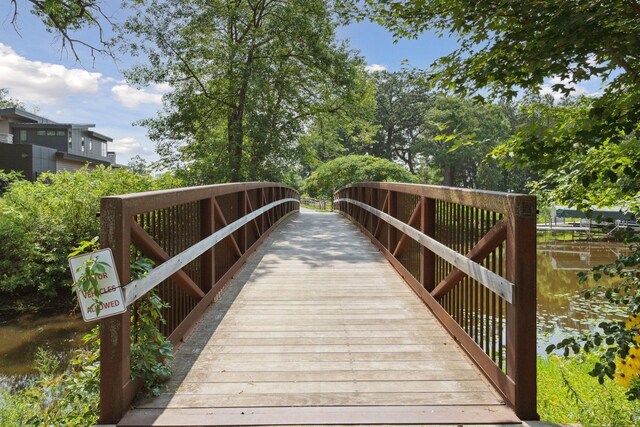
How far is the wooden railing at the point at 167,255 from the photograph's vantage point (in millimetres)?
2502

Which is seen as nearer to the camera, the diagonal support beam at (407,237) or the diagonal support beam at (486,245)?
the diagonal support beam at (486,245)

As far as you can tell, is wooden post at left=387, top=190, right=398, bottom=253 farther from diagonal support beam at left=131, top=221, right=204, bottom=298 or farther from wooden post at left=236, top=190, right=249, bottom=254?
diagonal support beam at left=131, top=221, right=204, bottom=298

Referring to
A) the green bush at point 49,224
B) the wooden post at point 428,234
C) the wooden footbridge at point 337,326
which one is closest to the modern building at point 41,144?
the green bush at point 49,224

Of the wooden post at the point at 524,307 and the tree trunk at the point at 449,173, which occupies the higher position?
the tree trunk at the point at 449,173

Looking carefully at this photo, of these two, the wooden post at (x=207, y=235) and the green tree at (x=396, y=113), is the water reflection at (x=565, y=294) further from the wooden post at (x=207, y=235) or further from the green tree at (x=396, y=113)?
the green tree at (x=396, y=113)

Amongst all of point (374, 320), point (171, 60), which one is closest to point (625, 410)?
point (374, 320)

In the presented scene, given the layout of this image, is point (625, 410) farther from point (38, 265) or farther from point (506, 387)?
point (38, 265)

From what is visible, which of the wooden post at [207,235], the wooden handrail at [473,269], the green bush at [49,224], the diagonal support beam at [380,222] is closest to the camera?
the wooden handrail at [473,269]

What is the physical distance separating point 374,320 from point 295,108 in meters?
17.3

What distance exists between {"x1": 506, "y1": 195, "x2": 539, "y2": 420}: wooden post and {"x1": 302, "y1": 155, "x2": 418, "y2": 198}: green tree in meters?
24.1

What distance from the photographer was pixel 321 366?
323cm

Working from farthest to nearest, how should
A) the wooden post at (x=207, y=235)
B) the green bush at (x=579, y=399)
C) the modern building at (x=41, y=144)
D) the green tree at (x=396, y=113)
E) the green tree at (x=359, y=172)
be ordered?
the green tree at (x=396, y=113) < the green tree at (x=359, y=172) < the modern building at (x=41, y=144) < the wooden post at (x=207, y=235) < the green bush at (x=579, y=399)

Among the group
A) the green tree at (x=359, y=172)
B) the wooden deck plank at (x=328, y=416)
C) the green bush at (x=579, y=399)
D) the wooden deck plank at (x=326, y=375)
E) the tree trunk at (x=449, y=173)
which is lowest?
the green bush at (x=579, y=399)

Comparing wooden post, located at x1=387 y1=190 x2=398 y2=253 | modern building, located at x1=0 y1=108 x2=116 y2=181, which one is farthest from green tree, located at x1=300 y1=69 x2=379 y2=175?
wooden post, located at x1=387 y1=190 x2=398 y2=253
